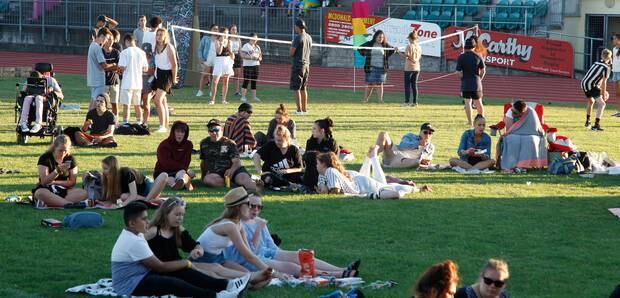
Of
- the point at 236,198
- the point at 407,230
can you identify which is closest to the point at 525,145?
the point at 407,230

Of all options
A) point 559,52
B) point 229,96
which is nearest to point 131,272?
point 229,96

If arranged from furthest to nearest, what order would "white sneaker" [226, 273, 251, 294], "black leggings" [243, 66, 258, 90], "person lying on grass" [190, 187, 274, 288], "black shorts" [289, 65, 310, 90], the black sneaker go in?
"black leggings" [243, 66, 258, 90] < "black shorts" [289, 65, 310, 90] < the black sneaker < "person lying on grass" [190, 187, 274, 288] < "white sneaker" [226, 273, 251, 294]

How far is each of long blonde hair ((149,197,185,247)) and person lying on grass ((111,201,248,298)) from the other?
231mm

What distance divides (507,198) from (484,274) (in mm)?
7389

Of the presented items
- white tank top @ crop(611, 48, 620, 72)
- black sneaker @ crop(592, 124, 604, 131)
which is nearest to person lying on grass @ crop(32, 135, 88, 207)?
black sneaker @ crop(592, 124, 604, 131)

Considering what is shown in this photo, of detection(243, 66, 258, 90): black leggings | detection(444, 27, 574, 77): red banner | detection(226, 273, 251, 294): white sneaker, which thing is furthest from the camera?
detection(444, 27, 574, 77): red banner

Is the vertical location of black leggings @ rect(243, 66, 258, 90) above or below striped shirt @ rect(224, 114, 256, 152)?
above

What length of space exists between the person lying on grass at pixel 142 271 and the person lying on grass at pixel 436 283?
2607mm

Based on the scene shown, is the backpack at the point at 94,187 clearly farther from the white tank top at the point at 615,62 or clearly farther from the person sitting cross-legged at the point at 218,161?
the white tank top at the point at 615,62

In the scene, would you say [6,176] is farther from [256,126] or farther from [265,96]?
Result: [265,96]

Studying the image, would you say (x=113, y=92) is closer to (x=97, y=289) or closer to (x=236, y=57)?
(x=236, y=57)

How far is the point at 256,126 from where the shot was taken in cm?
2186

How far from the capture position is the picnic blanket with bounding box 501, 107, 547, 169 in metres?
17.4

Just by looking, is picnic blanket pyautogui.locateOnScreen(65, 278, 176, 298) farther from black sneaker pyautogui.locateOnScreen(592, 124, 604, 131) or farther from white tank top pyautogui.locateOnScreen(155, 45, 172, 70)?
black sneaker pyautogui.locateOnScreen(592, 124, 604, 131)
